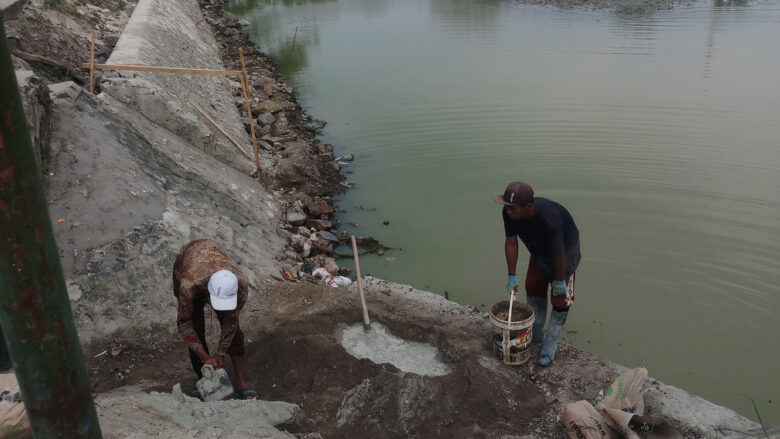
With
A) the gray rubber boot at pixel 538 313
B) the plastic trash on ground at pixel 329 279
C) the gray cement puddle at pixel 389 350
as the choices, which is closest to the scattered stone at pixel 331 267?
the plastic trash on ground at pixel 329 279

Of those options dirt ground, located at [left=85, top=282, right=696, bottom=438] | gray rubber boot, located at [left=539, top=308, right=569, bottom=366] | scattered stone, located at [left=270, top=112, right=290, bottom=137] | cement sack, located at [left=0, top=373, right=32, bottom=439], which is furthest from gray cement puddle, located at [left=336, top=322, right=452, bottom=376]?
scattered stone, located at [left=270, top=112, right=290, bottom=137]

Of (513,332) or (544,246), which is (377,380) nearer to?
(513,332)

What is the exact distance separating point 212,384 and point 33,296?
2.41 m

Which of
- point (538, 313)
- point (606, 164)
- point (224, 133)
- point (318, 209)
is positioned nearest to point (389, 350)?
point (538, 313)

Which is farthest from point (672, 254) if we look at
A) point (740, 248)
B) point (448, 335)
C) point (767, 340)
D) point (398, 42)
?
point (398, 42)

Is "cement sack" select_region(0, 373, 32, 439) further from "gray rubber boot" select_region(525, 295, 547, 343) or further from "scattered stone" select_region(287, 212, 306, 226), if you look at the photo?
"scattered stone" select_region(287, 212, 306, 226)

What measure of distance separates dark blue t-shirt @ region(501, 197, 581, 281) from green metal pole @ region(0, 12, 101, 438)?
11.3ft

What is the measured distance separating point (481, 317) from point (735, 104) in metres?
9.38

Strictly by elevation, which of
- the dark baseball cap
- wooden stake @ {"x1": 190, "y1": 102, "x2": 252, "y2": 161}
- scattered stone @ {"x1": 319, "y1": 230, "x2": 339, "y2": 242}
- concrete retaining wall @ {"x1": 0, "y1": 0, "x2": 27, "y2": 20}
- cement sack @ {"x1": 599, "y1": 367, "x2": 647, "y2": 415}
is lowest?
scattered stone @ {"x1": 319, "y1": 230, "x2": 339, "y2": 242}

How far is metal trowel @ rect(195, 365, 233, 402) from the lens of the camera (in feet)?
12.8

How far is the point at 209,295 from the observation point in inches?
150

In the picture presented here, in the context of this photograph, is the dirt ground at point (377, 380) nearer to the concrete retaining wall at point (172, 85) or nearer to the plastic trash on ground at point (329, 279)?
the plastic trash on ground at point (329, 279)

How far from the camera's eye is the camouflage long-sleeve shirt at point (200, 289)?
3.79 metres

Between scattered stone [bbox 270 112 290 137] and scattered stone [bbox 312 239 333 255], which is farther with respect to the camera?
scattered stone [bbox 270 112 290 137]
